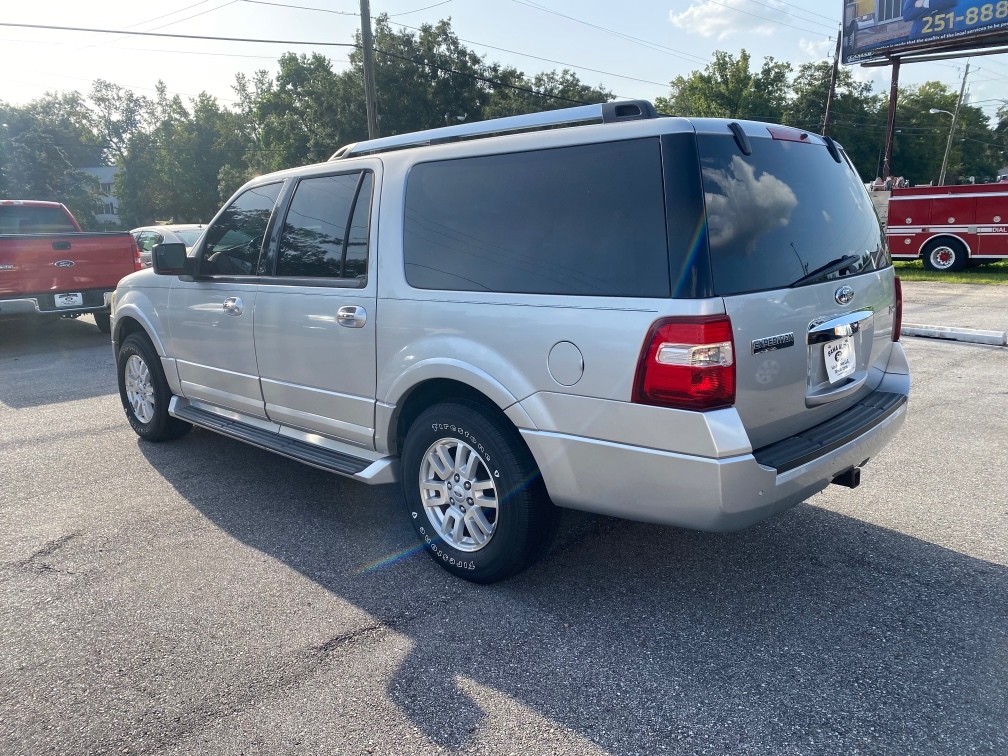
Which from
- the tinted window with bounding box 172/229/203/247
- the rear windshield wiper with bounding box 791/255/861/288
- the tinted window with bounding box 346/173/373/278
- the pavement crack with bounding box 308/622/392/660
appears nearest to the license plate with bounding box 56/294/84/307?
the tinted window with bounding box 172/229/203/247

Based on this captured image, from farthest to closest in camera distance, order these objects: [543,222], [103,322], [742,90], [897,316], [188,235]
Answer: [742,90] < [188,235] < [103,322] < [897,316] < [543,222]

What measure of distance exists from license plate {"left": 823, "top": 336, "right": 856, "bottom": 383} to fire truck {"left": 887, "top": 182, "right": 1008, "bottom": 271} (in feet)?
54.8

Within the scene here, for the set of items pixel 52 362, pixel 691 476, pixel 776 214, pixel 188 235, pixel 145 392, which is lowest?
pixel 52 362

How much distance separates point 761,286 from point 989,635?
5.48 feet

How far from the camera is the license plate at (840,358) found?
319 centimetres

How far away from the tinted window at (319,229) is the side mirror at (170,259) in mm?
909

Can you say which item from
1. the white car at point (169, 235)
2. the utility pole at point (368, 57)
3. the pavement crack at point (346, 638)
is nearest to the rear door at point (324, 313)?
the pavement crack at point (346, 638)

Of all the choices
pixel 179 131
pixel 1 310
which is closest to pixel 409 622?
pixel 1 310

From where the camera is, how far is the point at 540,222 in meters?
3.14

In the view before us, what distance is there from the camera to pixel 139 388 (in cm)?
584

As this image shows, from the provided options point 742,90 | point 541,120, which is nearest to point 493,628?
point 541,120

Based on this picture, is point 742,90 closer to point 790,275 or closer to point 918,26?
point 918,26

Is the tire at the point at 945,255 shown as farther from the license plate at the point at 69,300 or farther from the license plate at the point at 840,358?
the license plate at the point at 69,300

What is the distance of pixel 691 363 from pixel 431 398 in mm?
1429
